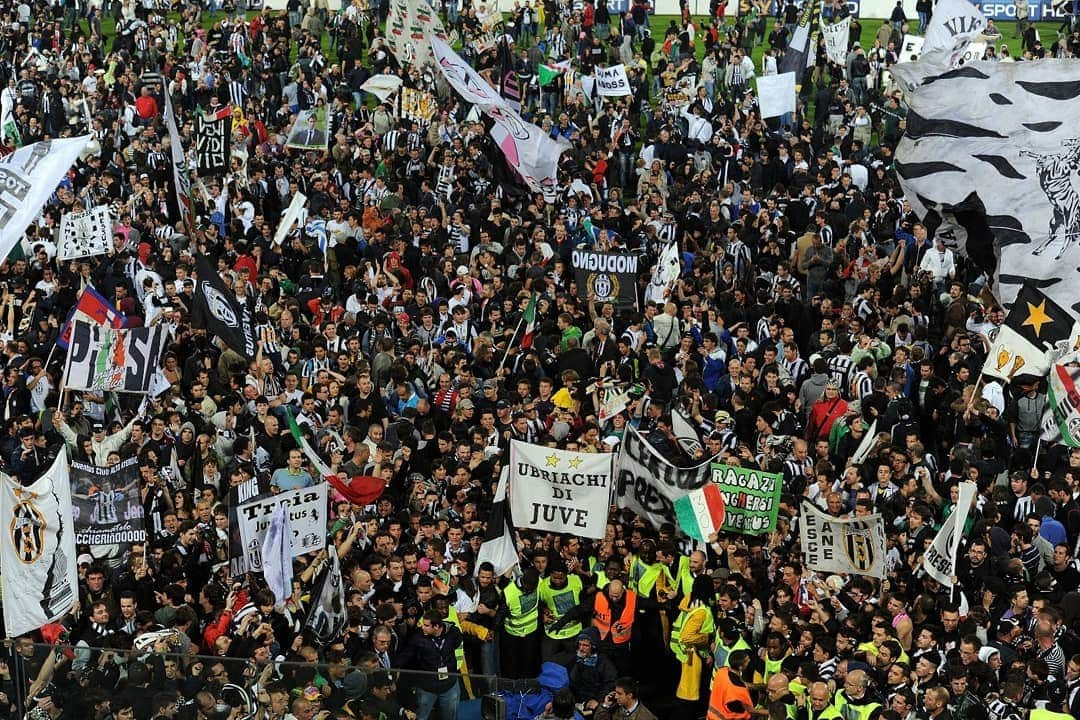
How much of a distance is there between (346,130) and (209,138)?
14.2 ft

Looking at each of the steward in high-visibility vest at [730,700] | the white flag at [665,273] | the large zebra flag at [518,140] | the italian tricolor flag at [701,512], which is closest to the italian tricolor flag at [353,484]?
the italian tricolor flag at [701,512]

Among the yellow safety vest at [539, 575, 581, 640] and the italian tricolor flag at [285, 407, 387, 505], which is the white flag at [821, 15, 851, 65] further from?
the yellow safety vest at [539, 575, 581, 640]

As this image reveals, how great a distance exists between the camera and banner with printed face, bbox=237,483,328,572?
1606 centimetres

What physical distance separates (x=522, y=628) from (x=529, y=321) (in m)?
5.90

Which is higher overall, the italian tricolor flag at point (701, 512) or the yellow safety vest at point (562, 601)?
the italian tricolor flag at point (701, 512)

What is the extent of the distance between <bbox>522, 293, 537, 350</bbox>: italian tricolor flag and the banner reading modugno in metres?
4.54

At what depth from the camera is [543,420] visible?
61.6 ft

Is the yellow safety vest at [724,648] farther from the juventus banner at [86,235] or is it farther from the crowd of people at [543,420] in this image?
the juventus banner at [86,235]

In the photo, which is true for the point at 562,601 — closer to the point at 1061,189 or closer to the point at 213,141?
the point at 1061,189

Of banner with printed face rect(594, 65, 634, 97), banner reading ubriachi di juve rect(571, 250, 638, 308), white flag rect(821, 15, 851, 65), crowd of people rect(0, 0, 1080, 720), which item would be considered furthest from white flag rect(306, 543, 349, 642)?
white flag rect(821, 15, 851, 65)

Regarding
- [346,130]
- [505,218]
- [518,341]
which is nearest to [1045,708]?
[518,341]

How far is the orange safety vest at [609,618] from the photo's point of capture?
51.8 feet

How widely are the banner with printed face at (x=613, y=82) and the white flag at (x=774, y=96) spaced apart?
279 cm

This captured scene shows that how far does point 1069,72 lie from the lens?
1714 centimetres
